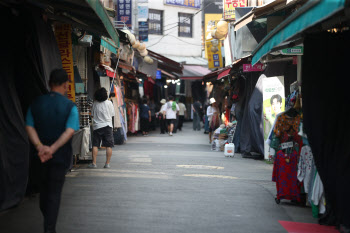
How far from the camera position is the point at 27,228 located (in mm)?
6191

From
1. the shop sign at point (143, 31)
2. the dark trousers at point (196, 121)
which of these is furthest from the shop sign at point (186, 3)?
the dark trousers at point (196, 121)

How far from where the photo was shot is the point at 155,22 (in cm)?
4019

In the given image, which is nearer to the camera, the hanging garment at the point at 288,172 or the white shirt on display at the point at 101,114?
the hanging garment at the point at 288,172

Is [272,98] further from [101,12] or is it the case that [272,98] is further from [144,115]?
[144,115]

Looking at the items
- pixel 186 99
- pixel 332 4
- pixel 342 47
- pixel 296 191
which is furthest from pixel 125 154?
pixel 186 99

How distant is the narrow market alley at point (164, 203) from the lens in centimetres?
645

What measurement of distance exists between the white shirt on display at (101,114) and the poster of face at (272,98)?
15.3 feet

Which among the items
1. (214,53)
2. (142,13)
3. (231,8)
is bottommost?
(214,53)

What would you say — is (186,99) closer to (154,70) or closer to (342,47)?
(154,70)

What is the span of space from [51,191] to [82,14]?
12.8 feet

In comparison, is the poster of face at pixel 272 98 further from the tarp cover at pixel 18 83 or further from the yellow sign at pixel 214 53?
the yellow sign at pixel 214 53

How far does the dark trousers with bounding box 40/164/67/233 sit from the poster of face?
9.17 meters

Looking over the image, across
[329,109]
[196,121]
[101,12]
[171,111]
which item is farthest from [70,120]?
[196,121]

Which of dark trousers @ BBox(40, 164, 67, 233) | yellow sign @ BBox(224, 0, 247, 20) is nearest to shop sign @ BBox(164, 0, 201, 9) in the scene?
yellow sign @ BBox(224, 0, 247, 20)
